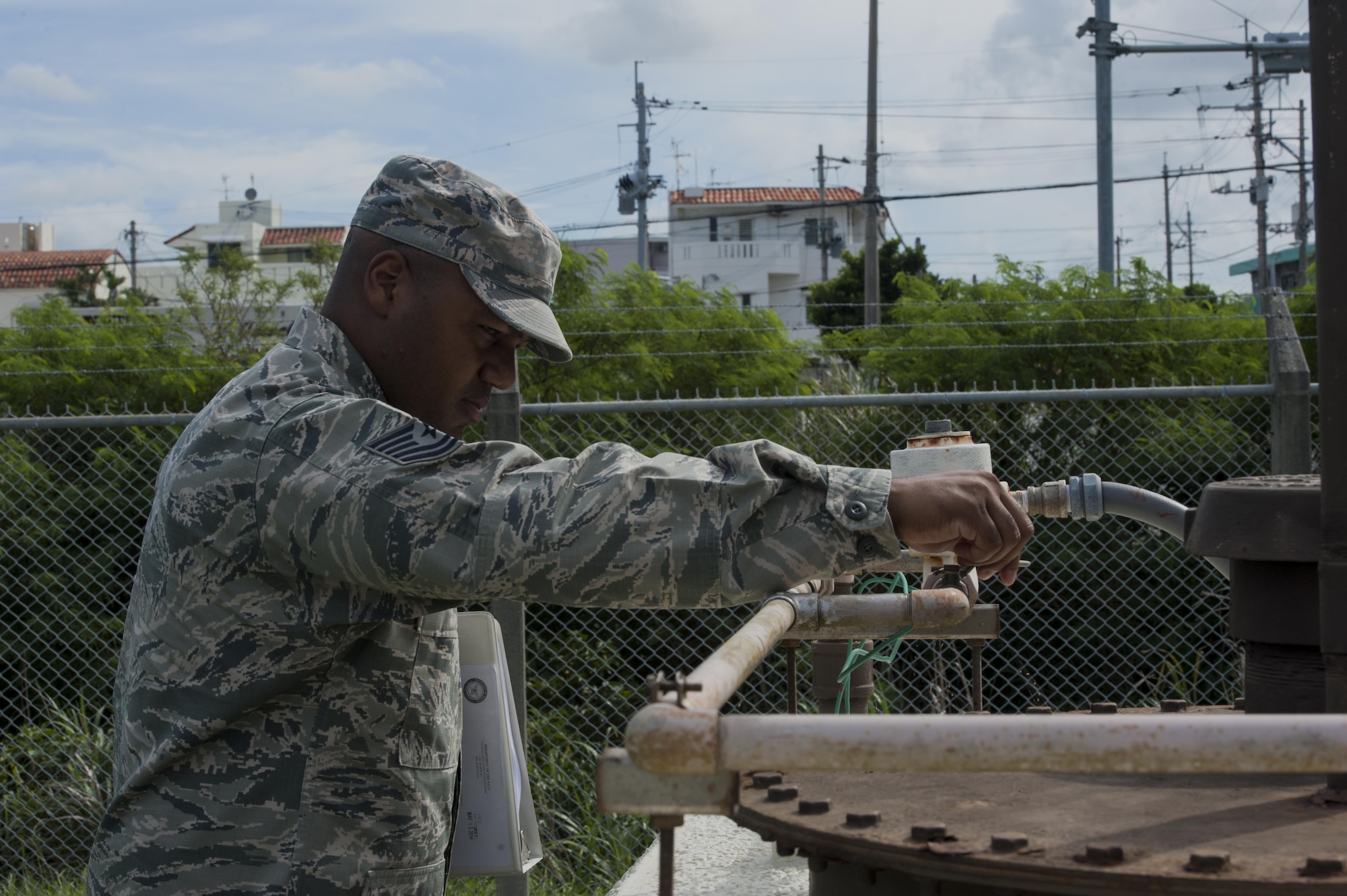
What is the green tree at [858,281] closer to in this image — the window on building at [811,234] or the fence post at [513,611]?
the window on building at [811,234]

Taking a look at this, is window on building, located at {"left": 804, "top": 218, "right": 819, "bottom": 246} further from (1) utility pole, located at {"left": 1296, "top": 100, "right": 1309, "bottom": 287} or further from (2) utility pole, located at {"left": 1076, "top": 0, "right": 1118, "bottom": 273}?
(2) utility pole, located at {"left": 1076, "top": 0, "right": 1118, "bottom": 273}

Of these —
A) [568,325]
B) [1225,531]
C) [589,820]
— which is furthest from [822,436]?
[1225,531]

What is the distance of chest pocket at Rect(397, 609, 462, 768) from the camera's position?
1.62 meters

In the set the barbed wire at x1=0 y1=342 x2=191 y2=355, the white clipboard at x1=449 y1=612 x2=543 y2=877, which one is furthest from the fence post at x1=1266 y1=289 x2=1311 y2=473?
the barbed wire at x1=0 y1=342 x2=191 y2=355

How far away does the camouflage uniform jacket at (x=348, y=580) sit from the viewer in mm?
1230

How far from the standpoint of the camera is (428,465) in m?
1.27

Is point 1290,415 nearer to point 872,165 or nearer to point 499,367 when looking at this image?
point 499,367

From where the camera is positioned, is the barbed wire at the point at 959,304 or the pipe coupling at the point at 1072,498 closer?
the pipe coupling at the point at 1072,498

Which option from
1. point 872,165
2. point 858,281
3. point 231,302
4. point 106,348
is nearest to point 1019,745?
point 106,348

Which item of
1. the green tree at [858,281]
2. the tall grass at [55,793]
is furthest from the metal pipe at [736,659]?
the green tree at [858,281]

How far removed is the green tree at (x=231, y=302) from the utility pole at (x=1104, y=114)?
27.1 feet

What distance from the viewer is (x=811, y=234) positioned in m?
54.1

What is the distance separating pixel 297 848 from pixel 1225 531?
1297 millimetres

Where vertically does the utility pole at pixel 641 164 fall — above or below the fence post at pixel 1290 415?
above
